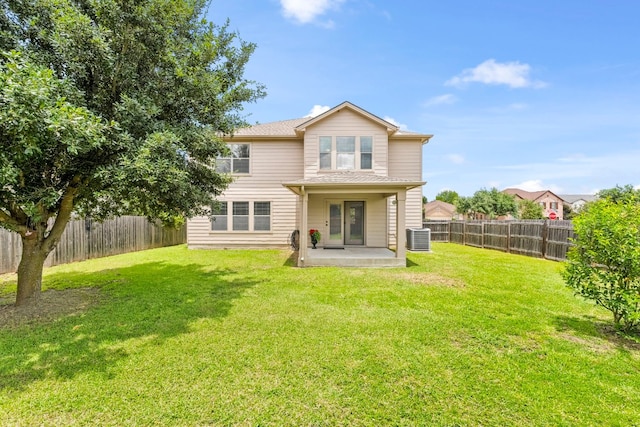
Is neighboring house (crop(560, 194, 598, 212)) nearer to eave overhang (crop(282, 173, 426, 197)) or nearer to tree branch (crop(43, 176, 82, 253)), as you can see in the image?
eave overhang (crop(282, 173, 426, 197))

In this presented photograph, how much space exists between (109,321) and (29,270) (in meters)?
2.24

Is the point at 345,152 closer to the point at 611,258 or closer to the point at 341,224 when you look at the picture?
the point at 341,224

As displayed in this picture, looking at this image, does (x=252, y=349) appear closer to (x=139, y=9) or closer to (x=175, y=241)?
(x=139, y=9)

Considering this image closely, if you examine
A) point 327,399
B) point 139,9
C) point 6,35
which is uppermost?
point 139,9

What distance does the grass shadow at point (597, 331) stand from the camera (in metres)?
4.18

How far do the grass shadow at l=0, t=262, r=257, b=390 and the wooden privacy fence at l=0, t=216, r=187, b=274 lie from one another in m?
1.62

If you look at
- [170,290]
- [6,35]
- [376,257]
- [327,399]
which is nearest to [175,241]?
[170,290]

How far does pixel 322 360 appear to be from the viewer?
11.9ft

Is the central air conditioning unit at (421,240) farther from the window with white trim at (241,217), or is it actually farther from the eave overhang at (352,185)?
the window with white trim at (241,217)

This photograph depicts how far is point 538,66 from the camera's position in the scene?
12703 mm

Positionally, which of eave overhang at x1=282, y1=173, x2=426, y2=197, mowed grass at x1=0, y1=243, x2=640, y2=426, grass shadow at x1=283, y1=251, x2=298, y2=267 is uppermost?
eave overhang at x1=282, y1=173, x2=426, y2=197

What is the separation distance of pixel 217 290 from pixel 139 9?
570 cm

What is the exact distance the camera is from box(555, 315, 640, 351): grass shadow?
4.18 meters

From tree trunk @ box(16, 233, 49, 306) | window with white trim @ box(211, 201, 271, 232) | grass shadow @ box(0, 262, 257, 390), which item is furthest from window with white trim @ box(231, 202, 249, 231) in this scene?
tree trunk @ box(16, 233, 49, 306)
